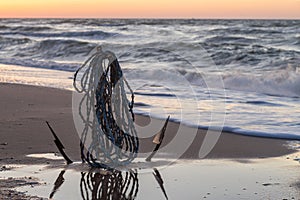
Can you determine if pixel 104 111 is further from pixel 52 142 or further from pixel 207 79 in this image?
pixel 207 79

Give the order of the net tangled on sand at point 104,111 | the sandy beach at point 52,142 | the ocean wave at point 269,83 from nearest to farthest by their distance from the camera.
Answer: the net tangled on sand at point 104,111
the sandy beach at point 52,142
the ocean wave at point 269,83

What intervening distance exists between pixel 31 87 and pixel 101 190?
7.44 m

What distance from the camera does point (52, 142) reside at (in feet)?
22.1

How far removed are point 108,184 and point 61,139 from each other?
2053 mm

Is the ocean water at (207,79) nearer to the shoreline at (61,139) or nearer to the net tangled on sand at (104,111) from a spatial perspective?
the shoreline at (61,139)

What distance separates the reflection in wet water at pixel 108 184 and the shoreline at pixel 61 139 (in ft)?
2.37

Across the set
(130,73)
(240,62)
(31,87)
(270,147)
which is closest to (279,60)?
(240,62)

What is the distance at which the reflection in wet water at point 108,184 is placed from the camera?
476cm

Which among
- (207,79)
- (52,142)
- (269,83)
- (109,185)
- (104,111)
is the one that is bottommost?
(109,185)

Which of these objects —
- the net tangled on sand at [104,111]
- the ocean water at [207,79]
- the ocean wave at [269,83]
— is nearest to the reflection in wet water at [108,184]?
the net tangled on sand at [104,111]

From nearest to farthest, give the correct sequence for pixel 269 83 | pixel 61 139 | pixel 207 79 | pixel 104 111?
pixel 104 111
pixel 61 139
pixel 269 83
pixel 207 79

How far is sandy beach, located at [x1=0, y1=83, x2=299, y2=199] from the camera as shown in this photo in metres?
6.15

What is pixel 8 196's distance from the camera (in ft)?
14.4

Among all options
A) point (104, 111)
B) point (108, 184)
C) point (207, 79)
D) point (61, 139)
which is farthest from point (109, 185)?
point (207, 79)
